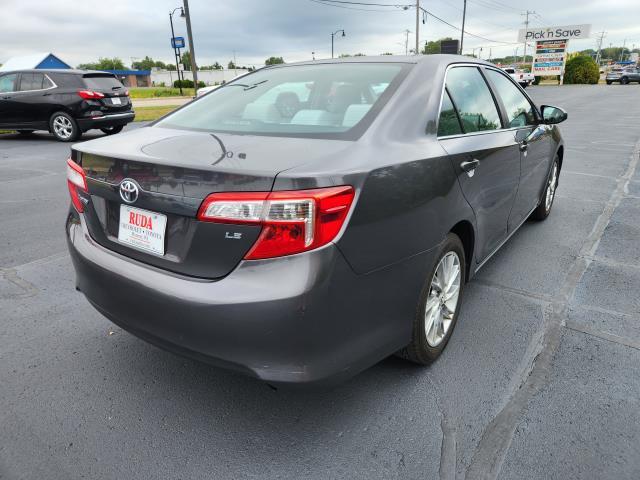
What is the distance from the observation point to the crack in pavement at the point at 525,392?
76.0 inches

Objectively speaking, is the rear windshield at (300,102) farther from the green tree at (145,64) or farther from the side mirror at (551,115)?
the green tree at (145,64)

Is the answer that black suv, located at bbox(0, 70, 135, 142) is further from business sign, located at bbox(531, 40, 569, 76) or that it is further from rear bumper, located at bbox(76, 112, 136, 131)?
business sign, located at bbox(531, 40, 569, 76)

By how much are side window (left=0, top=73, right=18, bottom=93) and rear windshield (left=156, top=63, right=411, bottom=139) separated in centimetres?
1101

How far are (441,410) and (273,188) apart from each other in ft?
4.43

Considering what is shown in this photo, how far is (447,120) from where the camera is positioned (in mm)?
2512

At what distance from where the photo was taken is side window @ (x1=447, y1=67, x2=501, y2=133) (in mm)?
2727

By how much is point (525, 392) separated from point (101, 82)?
12.1 meters

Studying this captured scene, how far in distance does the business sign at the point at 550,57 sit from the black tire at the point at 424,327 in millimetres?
50943

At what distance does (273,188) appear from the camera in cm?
164

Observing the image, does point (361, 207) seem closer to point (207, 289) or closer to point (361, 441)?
point (207, 289)

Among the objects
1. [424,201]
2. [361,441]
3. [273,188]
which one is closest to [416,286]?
[424,201]

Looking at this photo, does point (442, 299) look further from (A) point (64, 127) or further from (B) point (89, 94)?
(A) point (64, 127)

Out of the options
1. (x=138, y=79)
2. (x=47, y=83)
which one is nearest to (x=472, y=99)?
(x=47, y=83)

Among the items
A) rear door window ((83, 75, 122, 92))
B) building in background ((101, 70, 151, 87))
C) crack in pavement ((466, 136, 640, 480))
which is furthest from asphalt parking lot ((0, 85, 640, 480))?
building in background ((101, 70, 151, 87))
